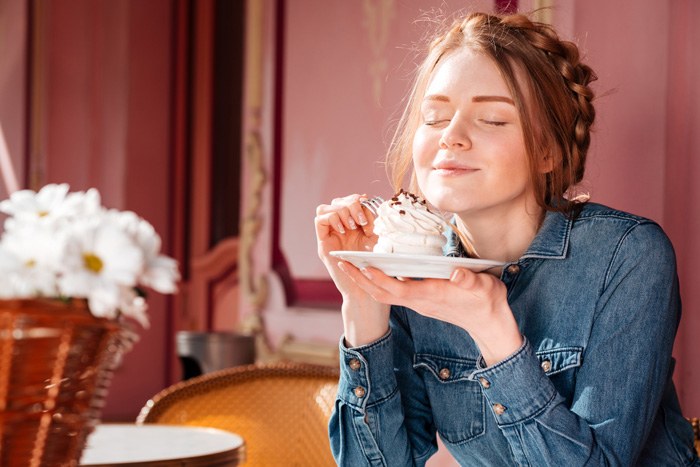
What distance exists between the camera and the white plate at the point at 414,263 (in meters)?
1.02

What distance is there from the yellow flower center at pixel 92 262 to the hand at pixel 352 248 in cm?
67

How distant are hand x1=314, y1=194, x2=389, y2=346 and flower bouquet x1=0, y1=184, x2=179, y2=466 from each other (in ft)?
2.13

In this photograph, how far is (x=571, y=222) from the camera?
4.35 feet

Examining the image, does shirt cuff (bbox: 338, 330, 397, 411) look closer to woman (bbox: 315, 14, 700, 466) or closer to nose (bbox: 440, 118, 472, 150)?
woman (bbox: 315, 14, 700, 466)

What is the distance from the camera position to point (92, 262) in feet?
2.19

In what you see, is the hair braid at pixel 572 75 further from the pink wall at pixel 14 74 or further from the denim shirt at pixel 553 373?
the pink wall at pixel 14 74

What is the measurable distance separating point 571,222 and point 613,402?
0.95 ft

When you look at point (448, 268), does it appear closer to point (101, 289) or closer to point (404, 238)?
point (404, 238)

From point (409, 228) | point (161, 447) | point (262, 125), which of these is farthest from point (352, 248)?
point (262, 125)

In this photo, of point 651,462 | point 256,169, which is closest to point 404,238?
point 651,462

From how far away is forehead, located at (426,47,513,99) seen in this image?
1278 mm

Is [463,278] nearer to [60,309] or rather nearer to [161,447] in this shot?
[60,309]

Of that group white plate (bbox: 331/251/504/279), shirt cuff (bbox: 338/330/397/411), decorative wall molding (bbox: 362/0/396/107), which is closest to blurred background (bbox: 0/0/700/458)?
decorative wall molding (bbox: 362/0/396/107)

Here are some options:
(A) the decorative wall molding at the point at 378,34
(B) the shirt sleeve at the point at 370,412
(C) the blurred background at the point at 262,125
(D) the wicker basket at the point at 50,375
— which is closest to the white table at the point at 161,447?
(B) the shirt sleeve at the point at 370,412
